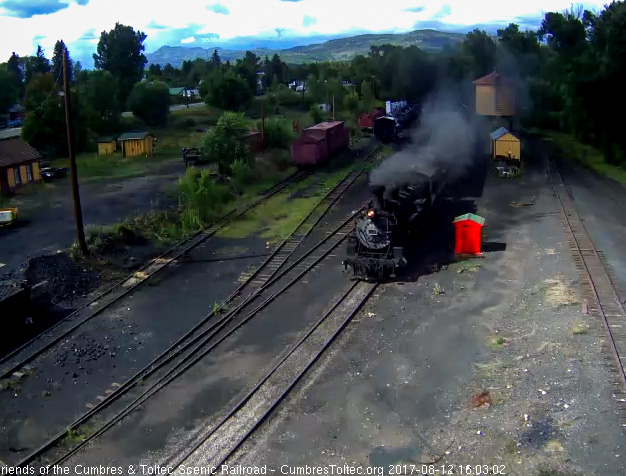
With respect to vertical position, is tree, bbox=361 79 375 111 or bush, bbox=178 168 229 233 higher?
tree, bbox=361 79 375 111

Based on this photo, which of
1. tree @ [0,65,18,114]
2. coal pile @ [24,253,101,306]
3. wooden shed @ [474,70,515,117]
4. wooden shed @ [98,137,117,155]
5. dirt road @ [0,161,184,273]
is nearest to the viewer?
coal pile @ [24,253,101,306]

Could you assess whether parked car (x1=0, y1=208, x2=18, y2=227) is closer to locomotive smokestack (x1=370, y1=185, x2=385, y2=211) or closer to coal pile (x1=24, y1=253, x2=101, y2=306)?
coal pile (x1=24, y1=253, x2=101, y2=306)

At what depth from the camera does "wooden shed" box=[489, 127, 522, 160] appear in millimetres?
40156

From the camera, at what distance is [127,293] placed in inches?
788

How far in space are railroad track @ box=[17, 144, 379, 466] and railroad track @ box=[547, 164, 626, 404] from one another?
8.90 m

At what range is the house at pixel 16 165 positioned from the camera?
3591 cm

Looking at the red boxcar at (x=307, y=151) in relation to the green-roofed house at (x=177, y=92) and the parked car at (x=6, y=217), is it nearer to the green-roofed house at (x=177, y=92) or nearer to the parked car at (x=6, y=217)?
the parked car at (x=6, y=217)

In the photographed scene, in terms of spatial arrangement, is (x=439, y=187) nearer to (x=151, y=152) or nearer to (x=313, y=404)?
(x=313, y=404)

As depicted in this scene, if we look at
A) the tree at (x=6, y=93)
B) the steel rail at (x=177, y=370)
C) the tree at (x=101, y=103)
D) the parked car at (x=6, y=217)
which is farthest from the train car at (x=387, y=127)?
the tree at (x=6, y=93)

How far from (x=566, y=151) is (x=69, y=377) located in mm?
41513

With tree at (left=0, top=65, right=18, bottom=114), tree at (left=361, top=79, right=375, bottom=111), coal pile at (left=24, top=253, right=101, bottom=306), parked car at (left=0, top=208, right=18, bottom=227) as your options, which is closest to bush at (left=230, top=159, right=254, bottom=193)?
parked car at (left=0, top=208, right=18, bottom=227)

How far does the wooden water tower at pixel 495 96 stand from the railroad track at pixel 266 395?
3969 centimetres

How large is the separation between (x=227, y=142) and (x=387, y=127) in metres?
18.0

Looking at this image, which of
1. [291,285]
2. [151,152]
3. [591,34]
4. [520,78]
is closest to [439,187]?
[291,285]
